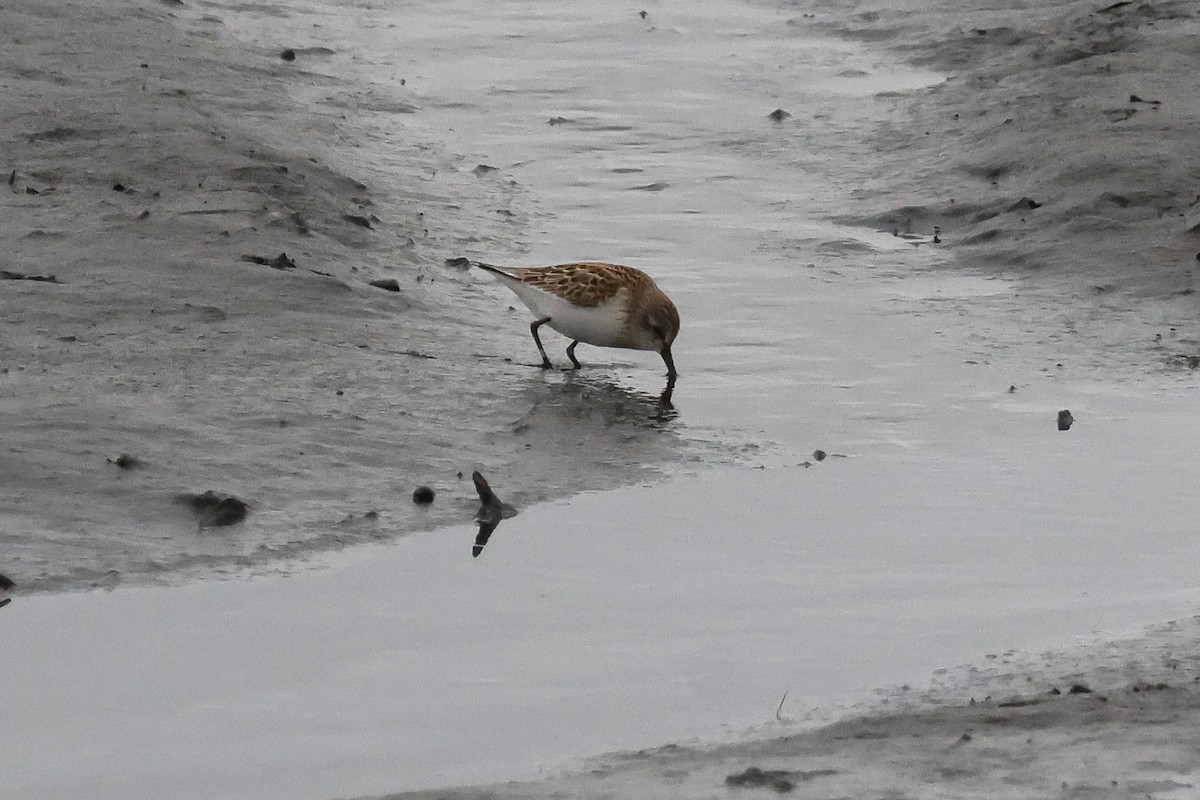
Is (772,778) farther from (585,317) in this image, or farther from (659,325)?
(585,317)

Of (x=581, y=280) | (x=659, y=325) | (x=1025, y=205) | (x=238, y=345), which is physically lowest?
(x=238, y=345)

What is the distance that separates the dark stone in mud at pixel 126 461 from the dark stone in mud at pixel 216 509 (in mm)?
335

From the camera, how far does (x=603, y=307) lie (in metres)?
9.80

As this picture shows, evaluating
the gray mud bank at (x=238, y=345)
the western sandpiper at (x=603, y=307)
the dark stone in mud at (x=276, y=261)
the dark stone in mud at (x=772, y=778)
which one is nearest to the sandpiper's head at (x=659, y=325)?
the western sandpiper at (x=603, y=307)

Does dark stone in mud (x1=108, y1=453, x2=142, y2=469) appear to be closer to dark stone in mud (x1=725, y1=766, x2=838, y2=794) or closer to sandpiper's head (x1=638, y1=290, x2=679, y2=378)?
sandpiper's head (x1=638, y1=290, x2=679, y2=378)

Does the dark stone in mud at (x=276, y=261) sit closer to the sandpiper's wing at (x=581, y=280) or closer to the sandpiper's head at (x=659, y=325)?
the sandpiper's wing at (x=581, y=280)

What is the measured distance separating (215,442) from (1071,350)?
15.3 feet

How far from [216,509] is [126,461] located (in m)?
0.54

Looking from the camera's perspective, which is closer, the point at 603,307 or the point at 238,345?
the point at 238,345

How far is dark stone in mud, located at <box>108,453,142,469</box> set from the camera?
26.1 ft

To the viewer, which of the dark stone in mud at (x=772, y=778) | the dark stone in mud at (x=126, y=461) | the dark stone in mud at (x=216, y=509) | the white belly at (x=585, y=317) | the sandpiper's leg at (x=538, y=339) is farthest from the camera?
the sandpiper's leg at (x=538, y=339)

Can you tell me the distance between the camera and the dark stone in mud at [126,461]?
313 inches

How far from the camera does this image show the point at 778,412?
9344mm


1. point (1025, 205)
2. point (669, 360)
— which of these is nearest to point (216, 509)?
point (669, 360)
